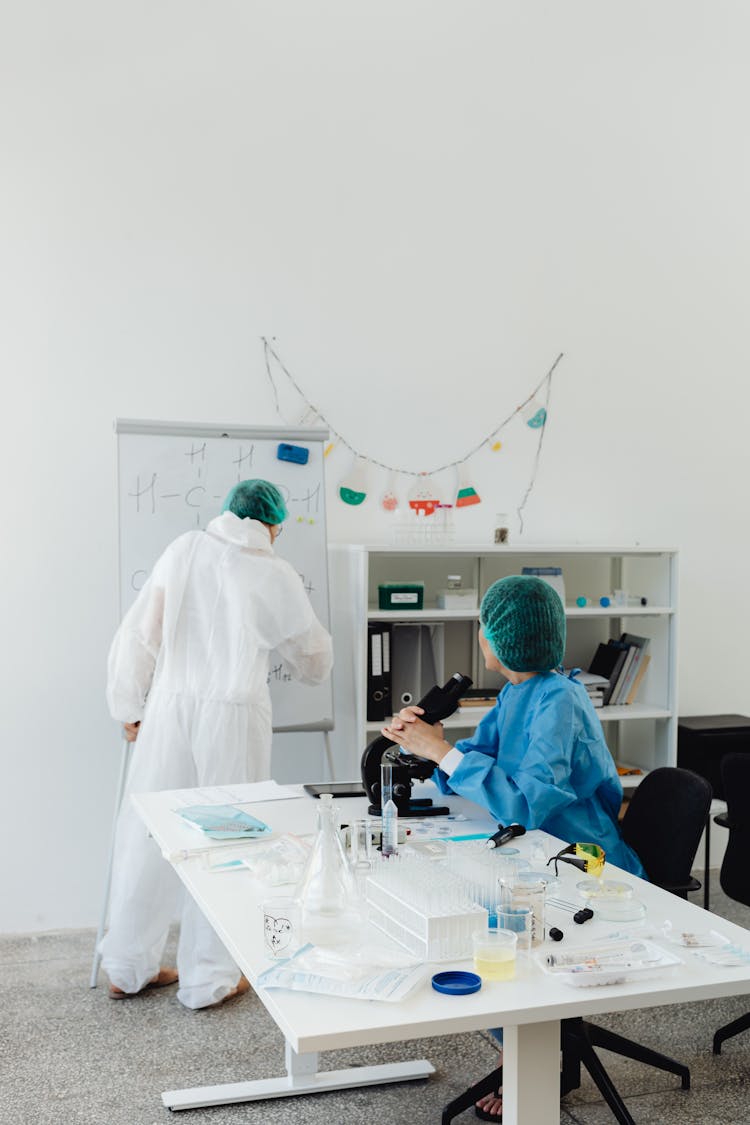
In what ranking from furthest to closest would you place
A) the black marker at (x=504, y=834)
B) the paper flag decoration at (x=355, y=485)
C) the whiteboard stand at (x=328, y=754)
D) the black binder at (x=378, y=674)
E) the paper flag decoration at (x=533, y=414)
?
1. the paper flag decoration at (x=533, y=414)
2. the paper flag decoration at (x=355, y=485)
3. the black binder at (x=378, y=674)
4. the whiteboard stand at (x=328, y=754)
5. the black marker at (x=504, y=834)

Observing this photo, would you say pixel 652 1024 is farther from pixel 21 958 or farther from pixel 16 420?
pixel 16 420

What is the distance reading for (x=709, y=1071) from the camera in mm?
3148

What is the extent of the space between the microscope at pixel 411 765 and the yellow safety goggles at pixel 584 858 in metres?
0.51

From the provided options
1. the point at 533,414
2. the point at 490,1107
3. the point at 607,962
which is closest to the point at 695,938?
the point at 607,962

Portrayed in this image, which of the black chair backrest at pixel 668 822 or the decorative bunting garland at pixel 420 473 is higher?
the decorative bunting garland at pixel 420 473

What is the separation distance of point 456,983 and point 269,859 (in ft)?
2.31

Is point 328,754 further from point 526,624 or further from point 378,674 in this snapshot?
point 526,624

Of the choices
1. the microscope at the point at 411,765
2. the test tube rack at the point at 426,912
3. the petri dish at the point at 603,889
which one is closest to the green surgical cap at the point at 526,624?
the microscope at the point at 411,765

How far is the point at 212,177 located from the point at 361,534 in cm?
150

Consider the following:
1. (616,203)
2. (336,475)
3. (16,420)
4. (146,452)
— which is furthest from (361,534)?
(616,203)

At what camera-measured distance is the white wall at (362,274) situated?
4137 mm

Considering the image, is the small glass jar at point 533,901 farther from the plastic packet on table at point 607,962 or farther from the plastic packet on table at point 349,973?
the plastic packet on table at point 349,973

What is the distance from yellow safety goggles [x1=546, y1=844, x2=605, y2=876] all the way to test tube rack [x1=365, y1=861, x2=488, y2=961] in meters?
0.33

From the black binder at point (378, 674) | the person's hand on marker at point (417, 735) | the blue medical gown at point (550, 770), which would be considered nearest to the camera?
the blue medical gown at point (550, 770)
